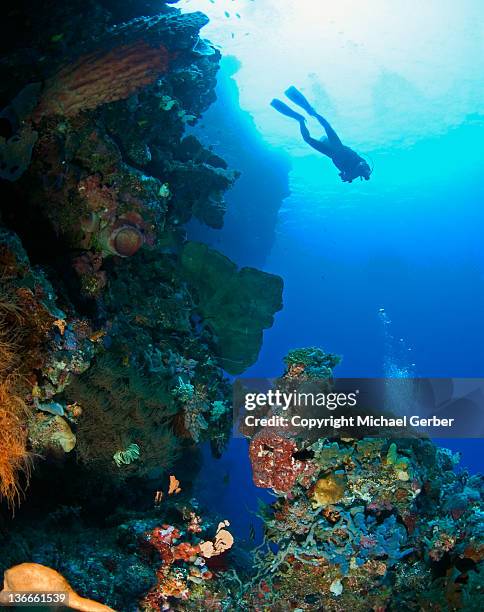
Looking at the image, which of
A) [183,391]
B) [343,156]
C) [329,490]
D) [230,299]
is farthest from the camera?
[343,156]

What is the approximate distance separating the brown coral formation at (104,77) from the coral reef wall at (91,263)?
1 cm

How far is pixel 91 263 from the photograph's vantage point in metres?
5.60

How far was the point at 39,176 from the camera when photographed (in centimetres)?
548

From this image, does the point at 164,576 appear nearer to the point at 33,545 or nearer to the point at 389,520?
the point at 33,545

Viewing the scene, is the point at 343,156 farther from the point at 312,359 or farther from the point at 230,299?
the point at 312,359

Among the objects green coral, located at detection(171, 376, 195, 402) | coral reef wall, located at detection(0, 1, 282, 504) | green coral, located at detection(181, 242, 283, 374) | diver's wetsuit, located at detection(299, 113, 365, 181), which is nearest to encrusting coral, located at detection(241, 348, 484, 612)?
green coral, located at detection(171, 376, 195, 402)

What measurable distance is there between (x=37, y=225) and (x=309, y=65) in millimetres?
37423

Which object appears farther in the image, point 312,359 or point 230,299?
point 230,299

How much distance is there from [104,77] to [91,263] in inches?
98.0

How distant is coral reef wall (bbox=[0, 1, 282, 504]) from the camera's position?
4160 mm

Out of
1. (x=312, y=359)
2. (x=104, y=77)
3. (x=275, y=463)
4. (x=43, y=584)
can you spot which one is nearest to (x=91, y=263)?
(x=104, y=77)

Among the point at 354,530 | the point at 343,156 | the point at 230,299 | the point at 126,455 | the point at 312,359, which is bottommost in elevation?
the point at 354,530

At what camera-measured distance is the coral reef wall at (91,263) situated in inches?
164

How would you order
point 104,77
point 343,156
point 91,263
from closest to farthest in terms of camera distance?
point 104,77
point 91,263
point 343,156
